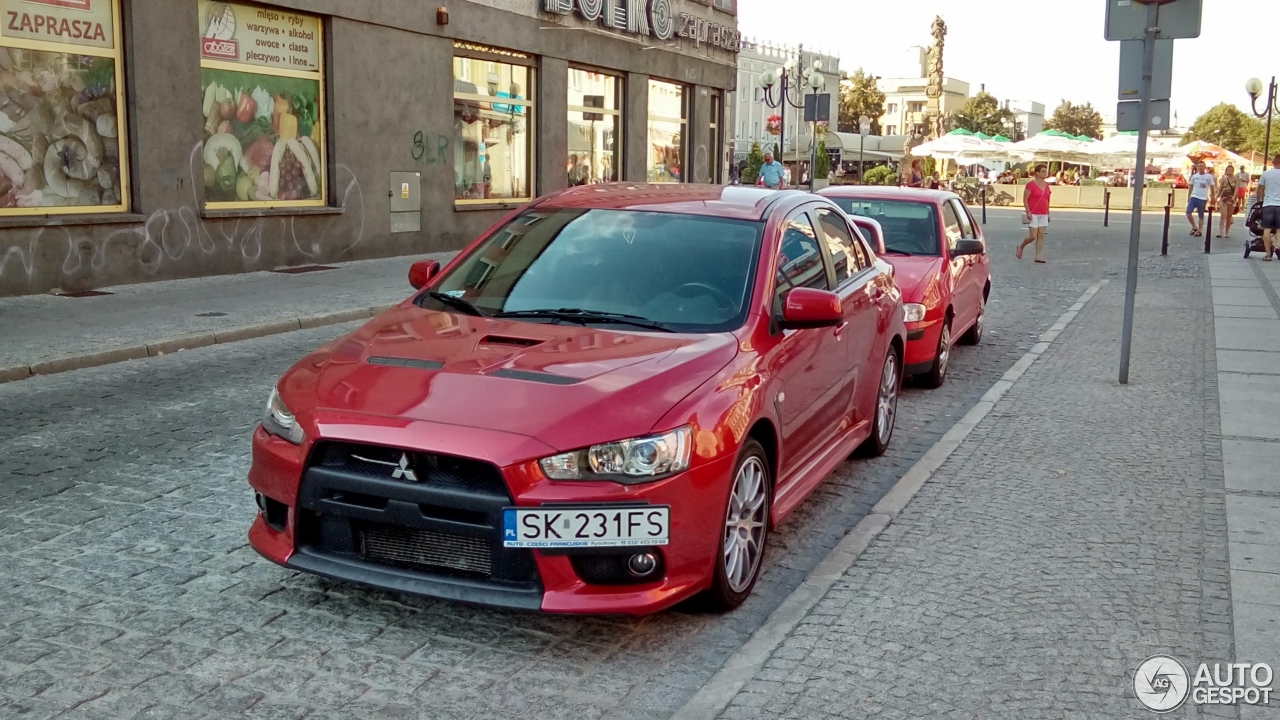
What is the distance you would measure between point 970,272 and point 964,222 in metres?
0.69

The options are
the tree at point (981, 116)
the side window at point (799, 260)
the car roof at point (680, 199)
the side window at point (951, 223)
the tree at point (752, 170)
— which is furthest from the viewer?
the tree at point (981, 116)

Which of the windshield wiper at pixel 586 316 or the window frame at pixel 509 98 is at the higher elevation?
the window frame at pixel 509 98

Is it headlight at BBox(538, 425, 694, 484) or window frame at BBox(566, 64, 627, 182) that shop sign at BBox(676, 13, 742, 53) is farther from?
headlight at BBox(538, 425, 694, 484)

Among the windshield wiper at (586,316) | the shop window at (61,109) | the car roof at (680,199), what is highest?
the shop window at (61,109)

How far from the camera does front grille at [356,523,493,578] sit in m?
4.11

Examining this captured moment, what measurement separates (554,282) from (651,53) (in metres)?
21.6

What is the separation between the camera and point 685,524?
13.9ft

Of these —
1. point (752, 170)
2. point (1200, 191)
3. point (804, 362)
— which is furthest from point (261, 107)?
point (752, 170)

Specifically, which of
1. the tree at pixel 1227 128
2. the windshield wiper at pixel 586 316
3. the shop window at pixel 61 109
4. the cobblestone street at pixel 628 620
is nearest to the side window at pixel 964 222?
the cobblestone street at pixel 628 620

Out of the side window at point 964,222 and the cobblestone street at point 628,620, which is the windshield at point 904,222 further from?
the cobblestone street at point 628,620

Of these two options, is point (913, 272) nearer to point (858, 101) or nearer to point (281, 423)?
point (281, 423)

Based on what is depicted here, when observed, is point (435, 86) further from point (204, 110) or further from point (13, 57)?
point (13, 57)

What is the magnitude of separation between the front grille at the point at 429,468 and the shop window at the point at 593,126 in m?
19.9

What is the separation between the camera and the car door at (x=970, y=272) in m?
10.9
